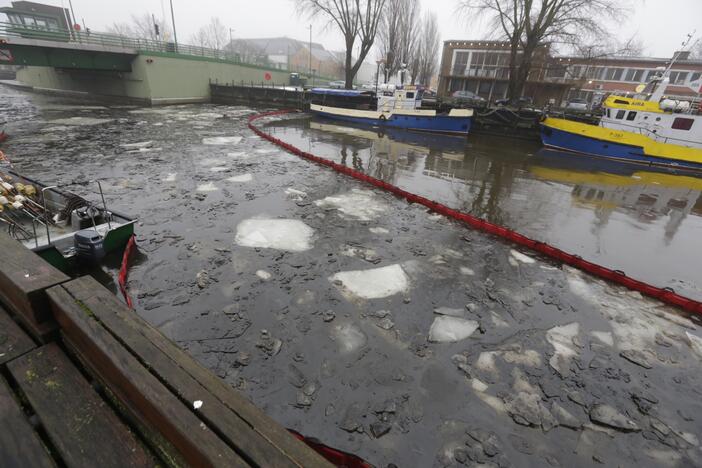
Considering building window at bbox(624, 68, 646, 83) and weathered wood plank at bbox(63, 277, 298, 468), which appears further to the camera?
building window at bbox(624, 68, 646, 83)

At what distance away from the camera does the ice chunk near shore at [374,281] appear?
16.1 feet

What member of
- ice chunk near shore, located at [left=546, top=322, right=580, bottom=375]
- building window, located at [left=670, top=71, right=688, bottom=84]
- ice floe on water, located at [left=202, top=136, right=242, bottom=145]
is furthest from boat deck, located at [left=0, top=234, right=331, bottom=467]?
building window, located at [left=670, top=71, right=688, bottom=84]

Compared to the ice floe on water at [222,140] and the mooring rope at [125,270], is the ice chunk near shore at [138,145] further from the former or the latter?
the mooring rope at [125,270]

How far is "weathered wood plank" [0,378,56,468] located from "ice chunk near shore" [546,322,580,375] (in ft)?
14.7

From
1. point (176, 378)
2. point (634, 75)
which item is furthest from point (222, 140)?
point (634, 75)

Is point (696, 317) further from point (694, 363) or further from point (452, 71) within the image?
point (452, 71)

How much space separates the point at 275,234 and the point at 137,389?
4971 millimetres

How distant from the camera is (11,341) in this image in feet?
6.52

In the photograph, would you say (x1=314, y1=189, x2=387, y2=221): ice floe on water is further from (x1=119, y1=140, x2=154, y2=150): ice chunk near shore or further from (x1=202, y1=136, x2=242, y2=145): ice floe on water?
(x1=119, y1=140, x2=154, y2=150): ice chunk near shore

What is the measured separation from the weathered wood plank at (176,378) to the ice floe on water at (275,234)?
393 cm

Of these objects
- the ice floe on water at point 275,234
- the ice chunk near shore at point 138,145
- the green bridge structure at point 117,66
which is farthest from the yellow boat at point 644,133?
the green bridge structure at point 117,66

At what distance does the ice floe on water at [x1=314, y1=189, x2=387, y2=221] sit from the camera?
25.0 feet

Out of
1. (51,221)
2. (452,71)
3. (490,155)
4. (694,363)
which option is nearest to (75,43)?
(51,221)

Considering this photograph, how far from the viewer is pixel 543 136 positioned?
1916cm
